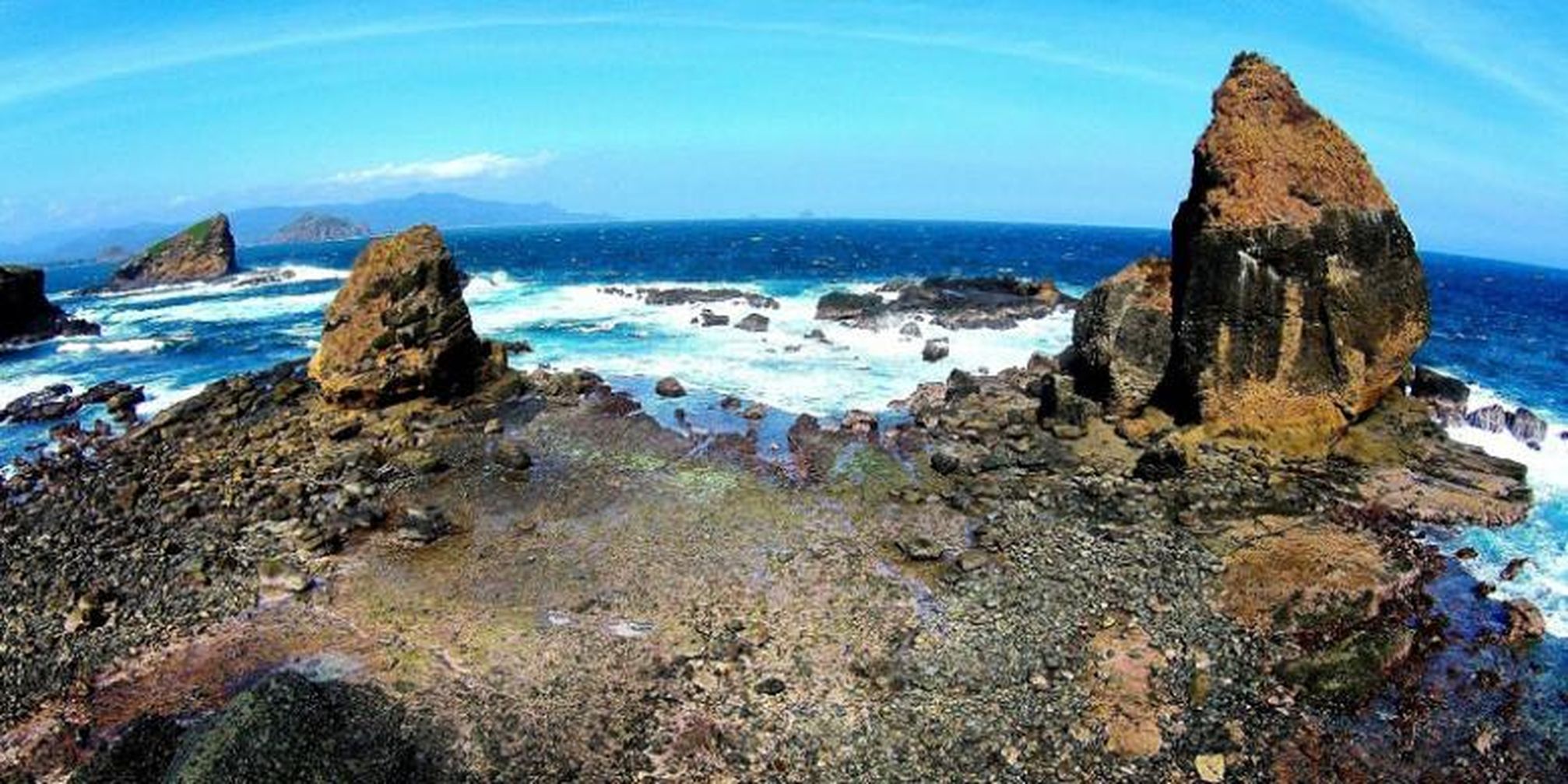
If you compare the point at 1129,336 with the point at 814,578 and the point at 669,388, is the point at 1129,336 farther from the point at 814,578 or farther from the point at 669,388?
the point at 669,388

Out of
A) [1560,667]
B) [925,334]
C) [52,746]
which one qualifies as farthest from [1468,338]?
[52,746]

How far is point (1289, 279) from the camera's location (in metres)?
27.3

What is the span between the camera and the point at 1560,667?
1684cm

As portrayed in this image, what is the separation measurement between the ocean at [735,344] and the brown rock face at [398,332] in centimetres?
718

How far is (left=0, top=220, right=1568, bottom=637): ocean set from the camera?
1204 inches

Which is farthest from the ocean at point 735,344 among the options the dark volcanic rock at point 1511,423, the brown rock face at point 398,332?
the brown rock face at point 398,332

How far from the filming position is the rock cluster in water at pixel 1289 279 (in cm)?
2720

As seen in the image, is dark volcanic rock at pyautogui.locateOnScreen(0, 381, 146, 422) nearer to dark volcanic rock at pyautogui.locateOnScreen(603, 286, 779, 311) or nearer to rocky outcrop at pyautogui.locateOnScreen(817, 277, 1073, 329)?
dark volcanic rock at pyautogui.locateOnScreen(603, 286, 779, 311)

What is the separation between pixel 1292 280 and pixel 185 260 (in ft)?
351

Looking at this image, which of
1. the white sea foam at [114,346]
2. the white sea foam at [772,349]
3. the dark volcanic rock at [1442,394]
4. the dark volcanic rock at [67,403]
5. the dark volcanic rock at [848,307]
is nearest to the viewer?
the dark volcanic rock at [1442,394]

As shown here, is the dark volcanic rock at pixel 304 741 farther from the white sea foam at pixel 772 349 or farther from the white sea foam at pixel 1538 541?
the white sea foam at pixel 1538 541

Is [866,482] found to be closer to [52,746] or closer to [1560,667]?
[1560,667]

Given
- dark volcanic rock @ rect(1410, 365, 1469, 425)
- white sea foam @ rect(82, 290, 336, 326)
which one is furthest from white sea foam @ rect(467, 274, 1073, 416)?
white sea foam @ rect(82, 290, 336, 326)

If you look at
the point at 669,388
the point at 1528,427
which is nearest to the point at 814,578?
the point at 669,388
